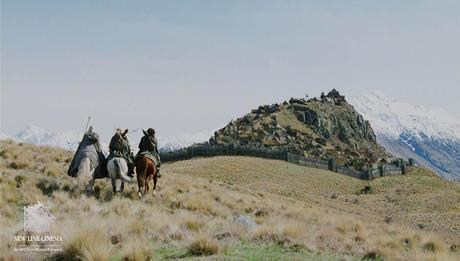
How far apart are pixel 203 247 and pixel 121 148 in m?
9.72

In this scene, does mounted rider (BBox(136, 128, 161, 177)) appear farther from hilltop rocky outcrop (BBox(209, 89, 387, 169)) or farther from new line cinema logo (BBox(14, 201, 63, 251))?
hilltop rocky outcrop (BBox(209, 89, 387, 169))

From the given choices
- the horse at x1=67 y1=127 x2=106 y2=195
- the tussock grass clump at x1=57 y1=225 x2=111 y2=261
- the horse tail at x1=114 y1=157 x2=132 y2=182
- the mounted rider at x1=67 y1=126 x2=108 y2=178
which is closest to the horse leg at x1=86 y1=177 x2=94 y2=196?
the horse at x1=67 y1=127 x2=106 y2=195

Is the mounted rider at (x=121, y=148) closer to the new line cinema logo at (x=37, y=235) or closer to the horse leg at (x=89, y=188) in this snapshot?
the horse leg at (x=89, y=188)

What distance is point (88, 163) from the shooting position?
18391 millimetres

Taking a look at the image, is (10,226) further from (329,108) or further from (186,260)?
(329,108)

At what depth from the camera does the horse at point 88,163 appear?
1816cm

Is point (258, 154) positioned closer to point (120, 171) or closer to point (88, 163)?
point (120, 171)

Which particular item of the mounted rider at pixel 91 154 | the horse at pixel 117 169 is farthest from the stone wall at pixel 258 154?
the horse at pixel 117 169

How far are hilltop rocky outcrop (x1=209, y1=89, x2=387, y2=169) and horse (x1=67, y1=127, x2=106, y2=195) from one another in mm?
60615

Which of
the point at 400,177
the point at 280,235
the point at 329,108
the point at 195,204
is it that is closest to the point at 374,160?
the point at 400,177

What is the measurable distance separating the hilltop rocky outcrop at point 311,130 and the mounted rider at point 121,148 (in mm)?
59695

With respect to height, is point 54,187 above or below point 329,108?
below

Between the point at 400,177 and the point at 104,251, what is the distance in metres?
68.3

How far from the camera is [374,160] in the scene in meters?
92.9
